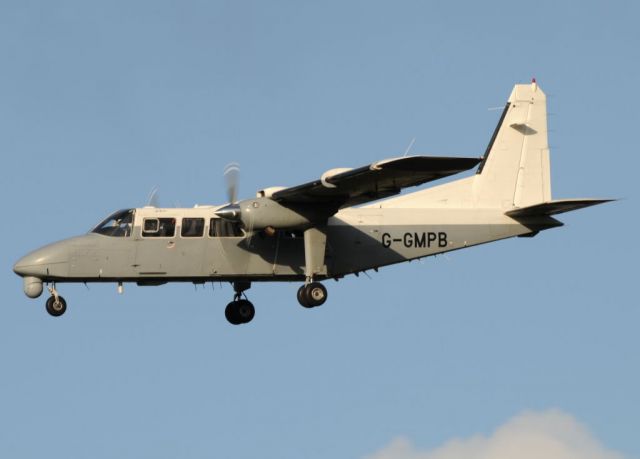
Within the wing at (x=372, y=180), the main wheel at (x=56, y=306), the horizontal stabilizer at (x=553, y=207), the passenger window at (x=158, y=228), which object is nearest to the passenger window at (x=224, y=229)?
the passenger window at (x=158, y=228)

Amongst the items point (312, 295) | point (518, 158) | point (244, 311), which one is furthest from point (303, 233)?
point (518, 158)

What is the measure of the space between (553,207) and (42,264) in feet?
35.9

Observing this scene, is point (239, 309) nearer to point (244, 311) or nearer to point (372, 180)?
point (244, 311)

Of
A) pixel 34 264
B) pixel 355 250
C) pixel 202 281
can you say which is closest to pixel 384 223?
pixel 355 250

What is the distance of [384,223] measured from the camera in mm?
26438

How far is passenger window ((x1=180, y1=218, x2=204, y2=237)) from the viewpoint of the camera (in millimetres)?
25250

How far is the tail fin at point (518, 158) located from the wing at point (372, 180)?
12.2 ft

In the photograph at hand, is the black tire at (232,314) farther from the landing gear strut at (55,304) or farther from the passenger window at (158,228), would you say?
the landing gear strut at (55,304)

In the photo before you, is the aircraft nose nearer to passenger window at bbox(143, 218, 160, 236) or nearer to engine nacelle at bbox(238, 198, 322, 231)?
passenger window at bbox(143, 218, 160, 236)

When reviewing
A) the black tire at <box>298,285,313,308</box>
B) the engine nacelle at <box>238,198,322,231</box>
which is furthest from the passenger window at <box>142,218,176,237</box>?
the black tire at <box>298,285,313,308</box>

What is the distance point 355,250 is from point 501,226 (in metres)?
3.51

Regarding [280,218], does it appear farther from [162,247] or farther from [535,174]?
[535,174]

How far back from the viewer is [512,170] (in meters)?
27.8

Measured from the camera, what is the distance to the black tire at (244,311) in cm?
2720
